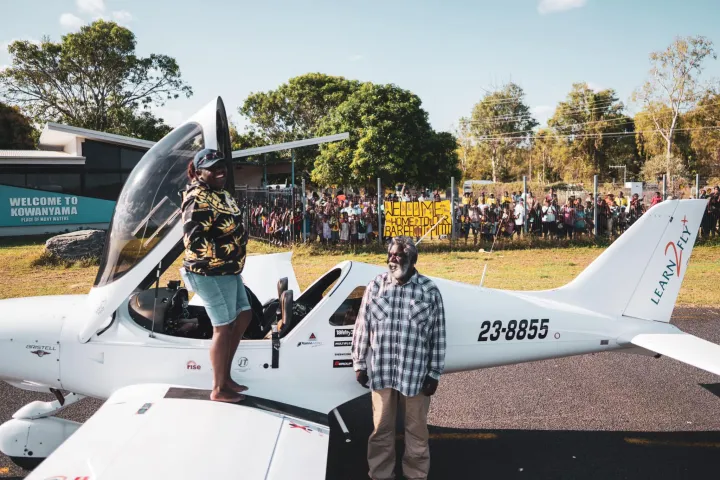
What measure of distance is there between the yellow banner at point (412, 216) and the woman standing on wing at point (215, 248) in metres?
12.8

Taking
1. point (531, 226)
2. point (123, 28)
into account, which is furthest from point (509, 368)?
point (123, 28)

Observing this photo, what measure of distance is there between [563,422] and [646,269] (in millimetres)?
1576

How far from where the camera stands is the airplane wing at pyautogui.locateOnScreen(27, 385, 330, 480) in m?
2.81

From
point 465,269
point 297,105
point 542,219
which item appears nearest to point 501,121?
point 297,105

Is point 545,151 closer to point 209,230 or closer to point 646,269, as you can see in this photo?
point 646,269

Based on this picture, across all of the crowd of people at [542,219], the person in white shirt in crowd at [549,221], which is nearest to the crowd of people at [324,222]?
the crowd of people at [542,219]

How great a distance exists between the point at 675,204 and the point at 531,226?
43.5 feet

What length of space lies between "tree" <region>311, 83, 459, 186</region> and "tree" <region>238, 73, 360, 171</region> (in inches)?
416

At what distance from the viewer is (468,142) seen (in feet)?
220

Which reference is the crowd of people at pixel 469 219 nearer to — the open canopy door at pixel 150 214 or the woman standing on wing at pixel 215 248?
the open canopy door at pixel 150 214

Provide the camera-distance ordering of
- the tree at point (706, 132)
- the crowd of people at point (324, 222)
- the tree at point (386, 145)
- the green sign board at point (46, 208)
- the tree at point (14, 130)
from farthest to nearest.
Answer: the tree at point (706, 132) → the tree at point (14, 130) → the tree at point (386, 145) → the green sign board at point (46, 208) → the crowd of people at point (324, 222)

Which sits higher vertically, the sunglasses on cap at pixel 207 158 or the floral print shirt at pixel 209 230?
the sunglasses on cap at pixel 207 158

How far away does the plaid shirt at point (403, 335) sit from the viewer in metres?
3.49

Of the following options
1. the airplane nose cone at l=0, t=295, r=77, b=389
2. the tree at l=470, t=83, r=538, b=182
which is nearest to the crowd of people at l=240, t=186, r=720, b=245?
the airplane nose cone at l=0, t=295, r=77, b=389
